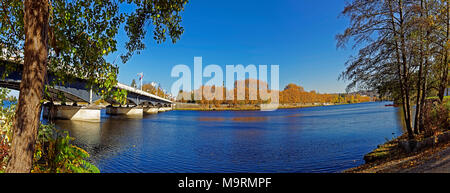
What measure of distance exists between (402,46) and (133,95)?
5264 centimetres

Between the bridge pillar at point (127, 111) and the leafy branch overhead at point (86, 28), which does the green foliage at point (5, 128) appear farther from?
the bridge pillar at point (127, 111)

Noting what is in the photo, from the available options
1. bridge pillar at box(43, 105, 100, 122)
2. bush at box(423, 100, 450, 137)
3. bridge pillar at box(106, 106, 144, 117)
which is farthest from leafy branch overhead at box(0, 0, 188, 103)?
bridge pillar at box(106, 106, 144, 117)

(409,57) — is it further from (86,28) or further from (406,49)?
(86,28)

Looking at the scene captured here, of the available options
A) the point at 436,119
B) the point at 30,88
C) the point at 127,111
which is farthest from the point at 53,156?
the point at 127,111

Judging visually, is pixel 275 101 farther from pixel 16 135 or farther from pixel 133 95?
pixel 16 135

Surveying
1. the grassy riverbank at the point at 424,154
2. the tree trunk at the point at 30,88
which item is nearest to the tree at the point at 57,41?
the tree trunk at the point at 30,88

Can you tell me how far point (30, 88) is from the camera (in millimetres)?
3895

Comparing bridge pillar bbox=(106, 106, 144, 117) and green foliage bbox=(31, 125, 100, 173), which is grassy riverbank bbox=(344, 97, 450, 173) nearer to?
green foliage bbox=(31, 125, 100, 173)

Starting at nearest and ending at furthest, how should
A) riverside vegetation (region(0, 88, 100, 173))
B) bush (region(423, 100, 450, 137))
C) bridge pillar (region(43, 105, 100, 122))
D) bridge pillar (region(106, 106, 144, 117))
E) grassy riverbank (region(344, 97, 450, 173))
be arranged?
riverside vegetation (region(0, 88, 100, 173)), grassy riverbank (region(344, 97, 450, 173)), bush (region(423, 100, 450, 137)), bridge pillar (region(43, 105, 100, 122)), bridge pillar (region(106, 106, 144, 117))

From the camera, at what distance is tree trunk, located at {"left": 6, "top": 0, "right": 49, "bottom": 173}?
3824 mm

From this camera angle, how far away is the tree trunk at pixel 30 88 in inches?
151

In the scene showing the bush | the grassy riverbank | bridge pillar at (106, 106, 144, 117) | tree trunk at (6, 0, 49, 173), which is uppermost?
tree trunk at (6, 0, 49, 173)

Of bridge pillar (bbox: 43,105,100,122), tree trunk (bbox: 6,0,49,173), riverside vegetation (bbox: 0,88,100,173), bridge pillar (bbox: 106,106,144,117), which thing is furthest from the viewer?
bridge pillar (bbox: 106,106,144,117)

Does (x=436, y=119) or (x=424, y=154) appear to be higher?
(x=436, y=119)
